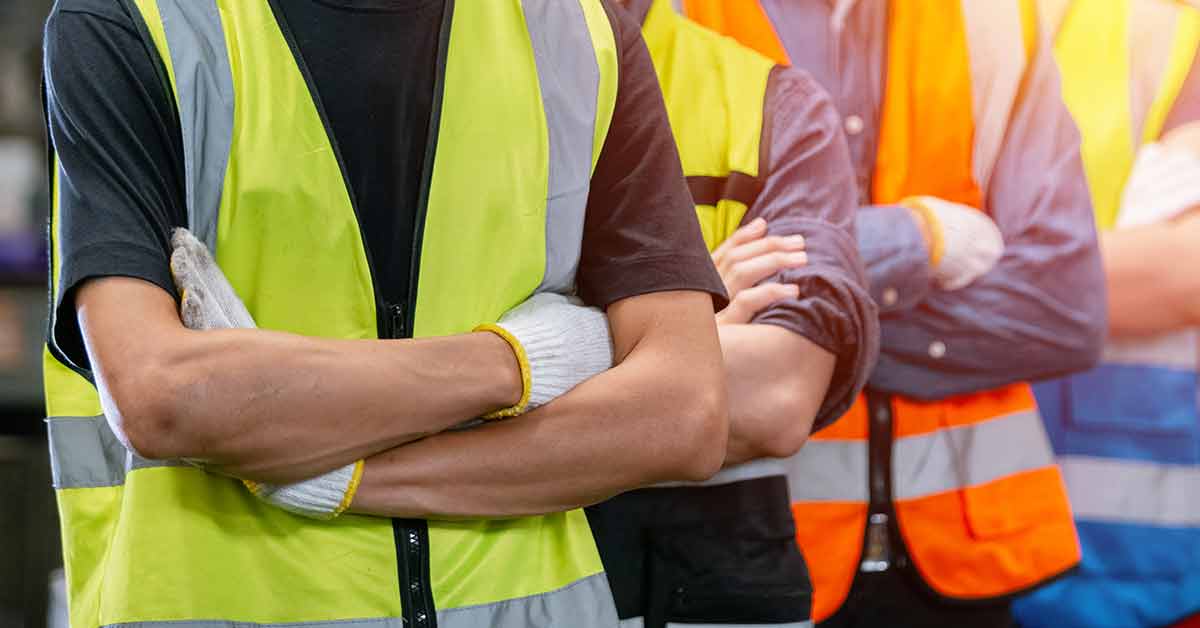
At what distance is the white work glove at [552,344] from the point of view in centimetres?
159

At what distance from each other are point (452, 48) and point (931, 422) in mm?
1023

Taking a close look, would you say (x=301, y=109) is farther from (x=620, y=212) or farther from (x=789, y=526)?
(x=789, y=526)

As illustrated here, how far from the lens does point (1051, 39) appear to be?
238cm

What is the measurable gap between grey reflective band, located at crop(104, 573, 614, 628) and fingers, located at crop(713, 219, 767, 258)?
0.62 metres

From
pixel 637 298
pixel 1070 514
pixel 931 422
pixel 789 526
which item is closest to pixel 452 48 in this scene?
pixel 637 298

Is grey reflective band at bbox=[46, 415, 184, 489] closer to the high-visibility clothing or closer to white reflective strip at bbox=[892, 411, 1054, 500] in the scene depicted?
the high-visibility clothing

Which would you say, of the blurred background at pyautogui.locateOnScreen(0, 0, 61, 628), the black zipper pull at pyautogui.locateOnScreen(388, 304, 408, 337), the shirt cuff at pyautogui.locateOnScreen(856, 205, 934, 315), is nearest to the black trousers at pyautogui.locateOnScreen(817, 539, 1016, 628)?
the shirt cuff at pyautogui.locateOnScreen(856, 205, 934, 315)

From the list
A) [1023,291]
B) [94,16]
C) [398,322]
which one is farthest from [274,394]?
[1023,291]

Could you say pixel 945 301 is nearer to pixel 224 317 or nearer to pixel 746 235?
pixel 746 235

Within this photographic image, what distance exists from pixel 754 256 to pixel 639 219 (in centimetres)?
48

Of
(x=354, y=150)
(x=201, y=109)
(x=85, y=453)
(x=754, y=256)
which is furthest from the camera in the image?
(x=754, y=256)

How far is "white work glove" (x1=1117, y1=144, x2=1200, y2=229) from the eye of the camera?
2.41m

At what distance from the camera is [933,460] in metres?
2.34

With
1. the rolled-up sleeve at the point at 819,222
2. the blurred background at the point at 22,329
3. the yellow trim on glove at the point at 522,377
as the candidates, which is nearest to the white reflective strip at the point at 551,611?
the yellow trim on glove at the point at 522,377
